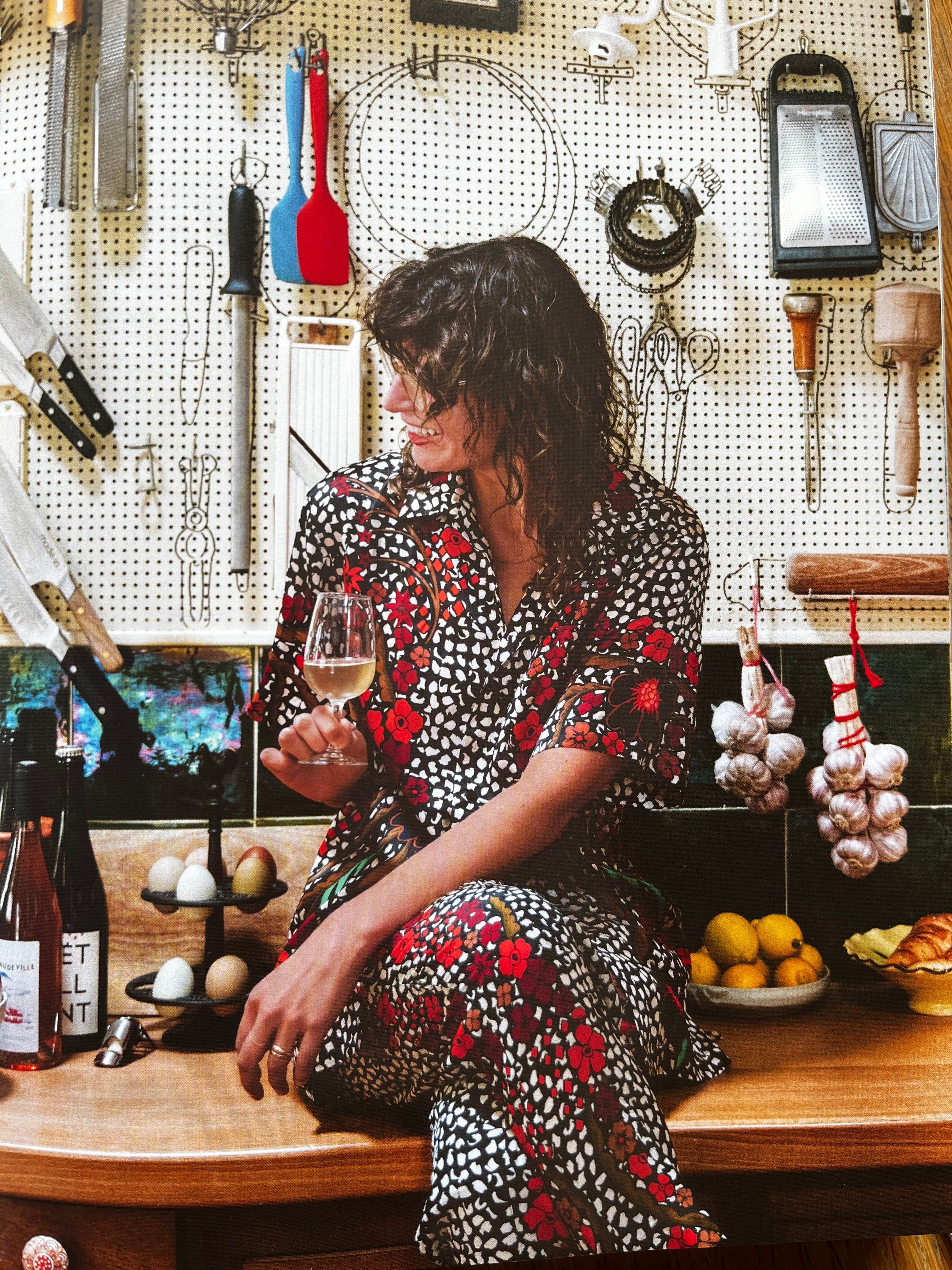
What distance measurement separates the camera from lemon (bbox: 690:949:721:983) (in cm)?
119

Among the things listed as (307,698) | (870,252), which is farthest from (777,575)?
(307,698)

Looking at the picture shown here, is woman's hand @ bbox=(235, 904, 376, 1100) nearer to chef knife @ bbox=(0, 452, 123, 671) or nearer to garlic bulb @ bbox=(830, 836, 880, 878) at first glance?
chef knife @ bbox=(0, 452, 123, 671)

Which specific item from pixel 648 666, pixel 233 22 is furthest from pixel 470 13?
pixel 648 666

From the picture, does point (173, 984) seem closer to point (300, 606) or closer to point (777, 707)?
point (300, 606)

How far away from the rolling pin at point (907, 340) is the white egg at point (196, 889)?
3.13 ft

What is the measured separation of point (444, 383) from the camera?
1.11 metres

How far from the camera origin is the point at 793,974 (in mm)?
1216

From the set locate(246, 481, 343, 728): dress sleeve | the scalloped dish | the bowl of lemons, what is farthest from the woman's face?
the scalloped dish

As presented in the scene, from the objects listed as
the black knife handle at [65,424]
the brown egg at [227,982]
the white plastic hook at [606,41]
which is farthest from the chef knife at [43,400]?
the white plastic hook at [606,41]

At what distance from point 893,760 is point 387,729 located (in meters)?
0.64

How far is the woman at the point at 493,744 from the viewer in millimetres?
1035

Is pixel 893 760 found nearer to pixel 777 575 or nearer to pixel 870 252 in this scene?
pixel 777 575

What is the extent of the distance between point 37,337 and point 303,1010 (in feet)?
2.62

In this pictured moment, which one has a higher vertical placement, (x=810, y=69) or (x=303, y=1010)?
(x=810, y=69)
